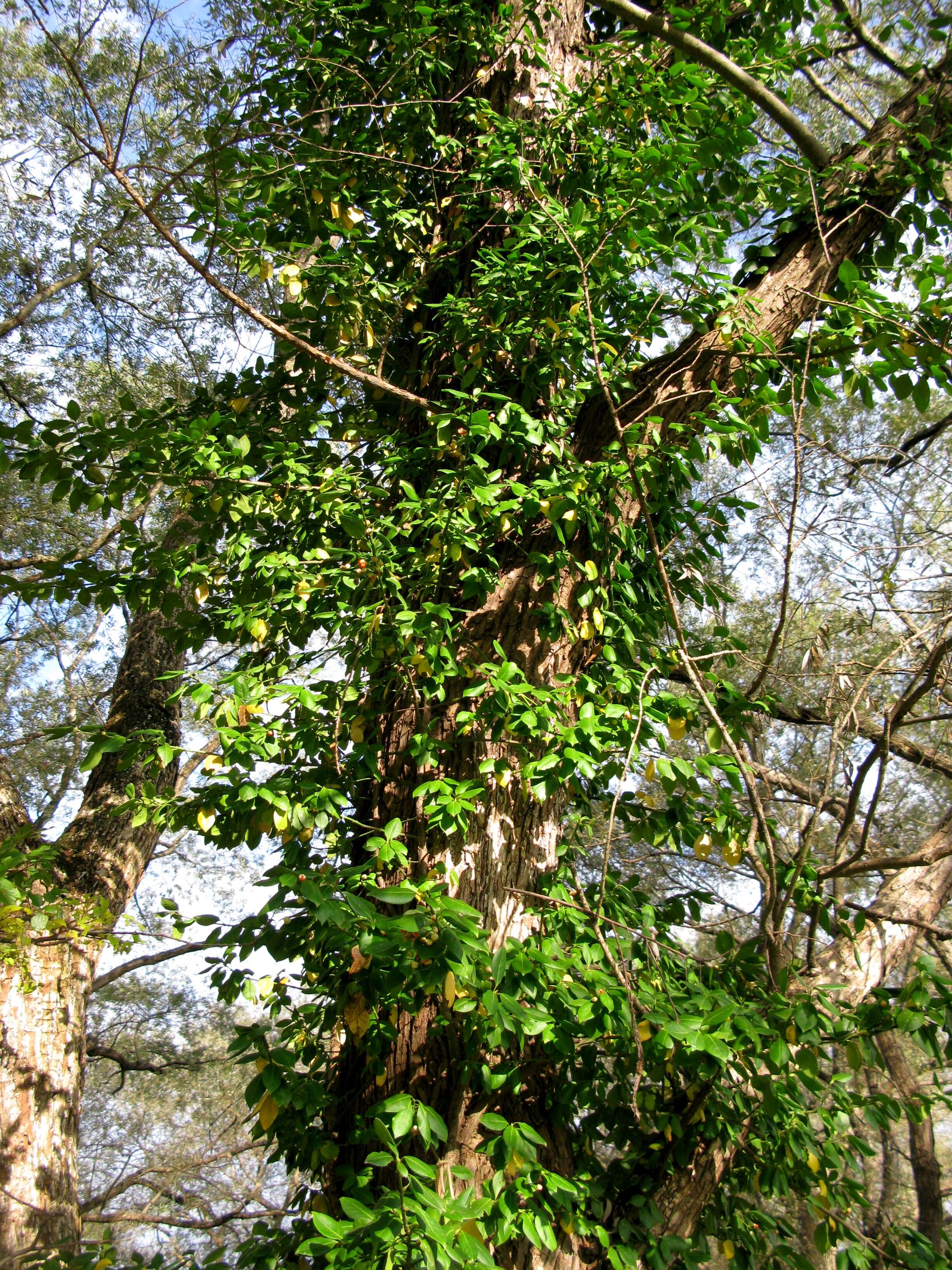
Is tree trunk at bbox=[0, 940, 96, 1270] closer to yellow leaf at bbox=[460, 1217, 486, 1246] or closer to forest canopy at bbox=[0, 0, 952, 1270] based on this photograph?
forest canopy at bbox=[0, 0, 952, 1270]

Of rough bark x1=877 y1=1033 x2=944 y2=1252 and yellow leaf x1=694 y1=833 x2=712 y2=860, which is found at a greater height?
yellow leaf x1=694 y1=833 x2=712 y2=860

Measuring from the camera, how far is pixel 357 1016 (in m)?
1.85

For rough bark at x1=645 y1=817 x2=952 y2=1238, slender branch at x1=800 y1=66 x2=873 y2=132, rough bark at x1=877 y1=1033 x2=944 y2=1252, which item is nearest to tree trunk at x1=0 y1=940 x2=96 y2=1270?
rough bark at x1=645 y1=817 x2=952 y2=1238

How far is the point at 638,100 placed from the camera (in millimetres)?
2555

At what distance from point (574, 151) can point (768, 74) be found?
70 cm

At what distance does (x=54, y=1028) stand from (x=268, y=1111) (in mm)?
1699

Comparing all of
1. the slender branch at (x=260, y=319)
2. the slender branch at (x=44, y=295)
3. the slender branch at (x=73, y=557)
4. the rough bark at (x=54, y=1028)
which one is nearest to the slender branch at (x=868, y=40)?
the slender branch at (x=260, y=319)

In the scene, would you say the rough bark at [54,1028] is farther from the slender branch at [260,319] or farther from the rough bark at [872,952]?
the rough bark at [872,952]

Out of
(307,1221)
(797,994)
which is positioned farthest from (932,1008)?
(307,1221)

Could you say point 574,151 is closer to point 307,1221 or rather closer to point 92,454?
point 92,454

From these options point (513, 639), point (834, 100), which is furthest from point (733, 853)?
point (834, 100)

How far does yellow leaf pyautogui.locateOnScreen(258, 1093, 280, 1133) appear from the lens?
5.71 feet

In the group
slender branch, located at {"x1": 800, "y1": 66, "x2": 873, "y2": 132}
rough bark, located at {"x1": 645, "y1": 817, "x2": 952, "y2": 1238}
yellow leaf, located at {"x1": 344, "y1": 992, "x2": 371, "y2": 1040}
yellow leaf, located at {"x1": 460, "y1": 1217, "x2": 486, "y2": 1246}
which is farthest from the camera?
slender branch, located at {"x1": 800, "y1": 66, "x2": 873, "y2": 132}

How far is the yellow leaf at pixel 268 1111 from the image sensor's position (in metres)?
1.74
